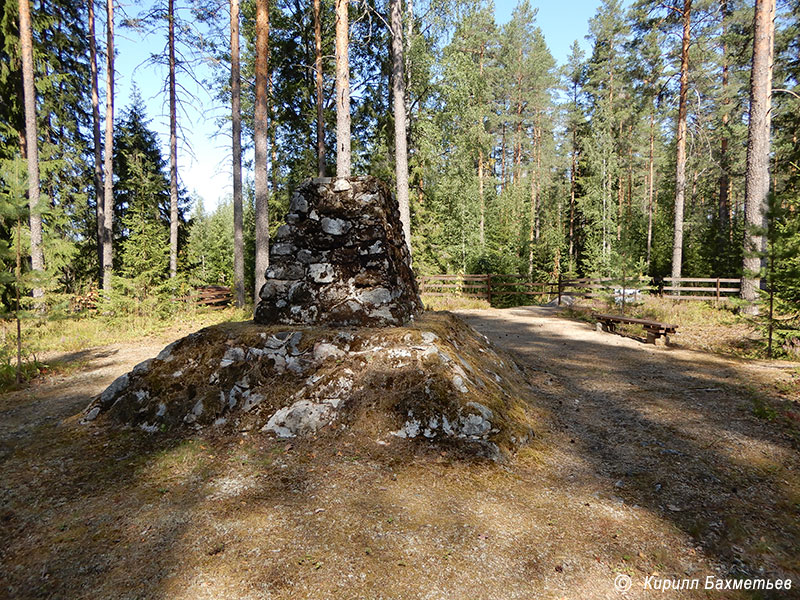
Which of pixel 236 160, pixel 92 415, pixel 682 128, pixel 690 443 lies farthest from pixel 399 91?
pixel 682 128

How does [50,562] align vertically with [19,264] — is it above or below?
below

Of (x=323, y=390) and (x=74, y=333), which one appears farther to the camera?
(x=74, y=333)

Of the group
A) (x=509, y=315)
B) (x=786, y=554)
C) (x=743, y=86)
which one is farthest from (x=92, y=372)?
(x=743, y=86)

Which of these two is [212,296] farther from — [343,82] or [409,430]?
[409,430]

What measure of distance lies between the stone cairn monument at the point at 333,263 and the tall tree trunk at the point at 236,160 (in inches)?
386

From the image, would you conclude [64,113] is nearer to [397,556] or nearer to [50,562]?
[50,562]

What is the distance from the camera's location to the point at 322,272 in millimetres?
5316

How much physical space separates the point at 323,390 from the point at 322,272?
1.69 meters

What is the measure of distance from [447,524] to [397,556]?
1.60 ft

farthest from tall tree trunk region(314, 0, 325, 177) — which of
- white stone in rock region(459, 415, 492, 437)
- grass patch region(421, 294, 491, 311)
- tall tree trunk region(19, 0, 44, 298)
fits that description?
white stone in rock region(459, 415, 492, 437)

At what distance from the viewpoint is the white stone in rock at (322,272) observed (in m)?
5.31

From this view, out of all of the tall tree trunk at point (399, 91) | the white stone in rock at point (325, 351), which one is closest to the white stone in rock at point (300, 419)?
the white stone in rock at point (325, 351)

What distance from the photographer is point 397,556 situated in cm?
249

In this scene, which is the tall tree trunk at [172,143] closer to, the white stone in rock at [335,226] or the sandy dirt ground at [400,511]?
the sandy dirt ground at [400,511]
